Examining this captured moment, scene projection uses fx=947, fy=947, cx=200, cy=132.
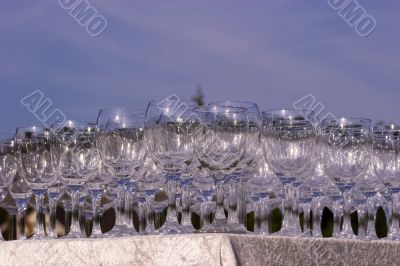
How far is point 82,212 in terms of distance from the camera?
101 inches

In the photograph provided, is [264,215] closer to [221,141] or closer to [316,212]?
[316,212]

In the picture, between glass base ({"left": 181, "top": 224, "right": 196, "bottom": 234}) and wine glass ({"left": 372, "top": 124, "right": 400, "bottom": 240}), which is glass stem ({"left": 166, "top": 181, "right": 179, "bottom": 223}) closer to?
glass base ({"left": 181, "top": 224, "right": 196, "bottom": 234})

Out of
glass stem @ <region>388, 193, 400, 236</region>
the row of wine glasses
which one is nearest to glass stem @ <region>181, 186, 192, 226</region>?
the row of wine glasses

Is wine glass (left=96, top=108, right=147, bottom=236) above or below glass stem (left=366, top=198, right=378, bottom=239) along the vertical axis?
above

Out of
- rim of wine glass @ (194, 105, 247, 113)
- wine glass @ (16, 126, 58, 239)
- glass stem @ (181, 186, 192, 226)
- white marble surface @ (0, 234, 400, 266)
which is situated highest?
rim of wine glass @ (194, 105, 247, 113)

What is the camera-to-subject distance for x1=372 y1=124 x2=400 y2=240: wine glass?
2.68 meters

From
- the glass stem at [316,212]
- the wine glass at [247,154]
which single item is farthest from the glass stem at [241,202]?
the glass stem at [316,212]

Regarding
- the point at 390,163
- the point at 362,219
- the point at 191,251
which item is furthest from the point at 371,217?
the point at 191,251

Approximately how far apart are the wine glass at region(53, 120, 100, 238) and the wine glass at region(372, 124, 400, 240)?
820 millimetres

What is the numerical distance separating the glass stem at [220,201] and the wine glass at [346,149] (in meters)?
0.39

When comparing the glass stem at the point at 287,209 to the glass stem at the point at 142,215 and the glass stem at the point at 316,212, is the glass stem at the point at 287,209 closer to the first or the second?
the glass stem at the point at 316,212

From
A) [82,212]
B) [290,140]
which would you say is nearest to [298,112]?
[290,140]

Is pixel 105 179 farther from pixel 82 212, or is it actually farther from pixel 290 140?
pixel 290 140

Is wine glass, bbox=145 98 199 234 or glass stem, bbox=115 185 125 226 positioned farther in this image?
glass stem, bbox=115 185 125 226
